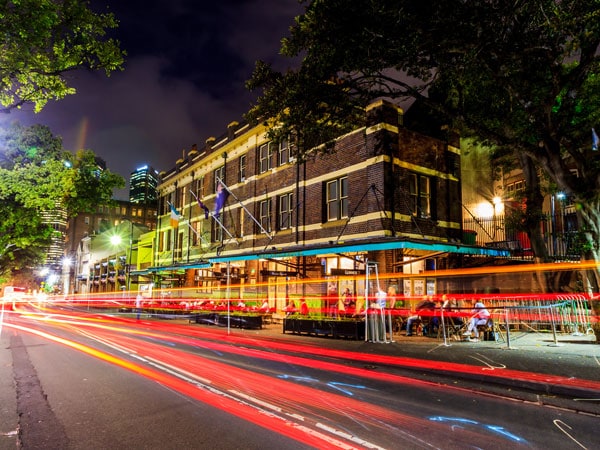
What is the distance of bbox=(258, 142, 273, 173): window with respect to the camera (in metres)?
25.8

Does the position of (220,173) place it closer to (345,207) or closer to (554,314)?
(345,207)

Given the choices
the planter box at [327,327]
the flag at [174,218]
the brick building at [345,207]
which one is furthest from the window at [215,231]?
the planter box at [327,327]

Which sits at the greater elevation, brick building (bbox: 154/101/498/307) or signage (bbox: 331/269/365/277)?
brick building (bbox: 154/101/498/307)

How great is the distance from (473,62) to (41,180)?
16.0 metres

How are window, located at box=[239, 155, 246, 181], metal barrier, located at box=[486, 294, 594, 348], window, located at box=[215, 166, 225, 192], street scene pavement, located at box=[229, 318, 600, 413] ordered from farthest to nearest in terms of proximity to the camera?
1. window, located at box=[215, 166, 225, 192]
2. window, located at box=[239, 155, 246, 181]
3. metal barrier, located at box=[486, 294, 594, 348]
4. street scene pavement, located at box=[229, 318, 600, 413]

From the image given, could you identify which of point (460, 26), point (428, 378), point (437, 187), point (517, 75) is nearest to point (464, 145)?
point (437, 187)

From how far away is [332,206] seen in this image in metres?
21.1

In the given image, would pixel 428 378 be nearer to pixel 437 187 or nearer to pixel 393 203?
pixel 393 203

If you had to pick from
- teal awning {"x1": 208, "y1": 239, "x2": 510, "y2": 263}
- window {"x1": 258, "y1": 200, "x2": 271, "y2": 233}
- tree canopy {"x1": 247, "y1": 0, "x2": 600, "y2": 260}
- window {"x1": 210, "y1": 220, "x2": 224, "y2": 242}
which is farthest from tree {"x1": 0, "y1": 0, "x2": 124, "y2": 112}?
window {"x1": 210, "y1": 220, "x2": 224, "y2": 242}

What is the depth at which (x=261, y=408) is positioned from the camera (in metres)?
6.38

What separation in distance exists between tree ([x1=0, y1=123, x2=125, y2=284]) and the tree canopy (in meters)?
8.90

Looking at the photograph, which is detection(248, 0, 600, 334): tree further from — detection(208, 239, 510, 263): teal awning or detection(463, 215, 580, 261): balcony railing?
detection(463, 215, 580, 261): balcony railing

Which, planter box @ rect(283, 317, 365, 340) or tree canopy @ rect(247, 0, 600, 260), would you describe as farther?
planter box @ rect(283, 317, 365, 340)

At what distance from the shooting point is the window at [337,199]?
20391 mm
